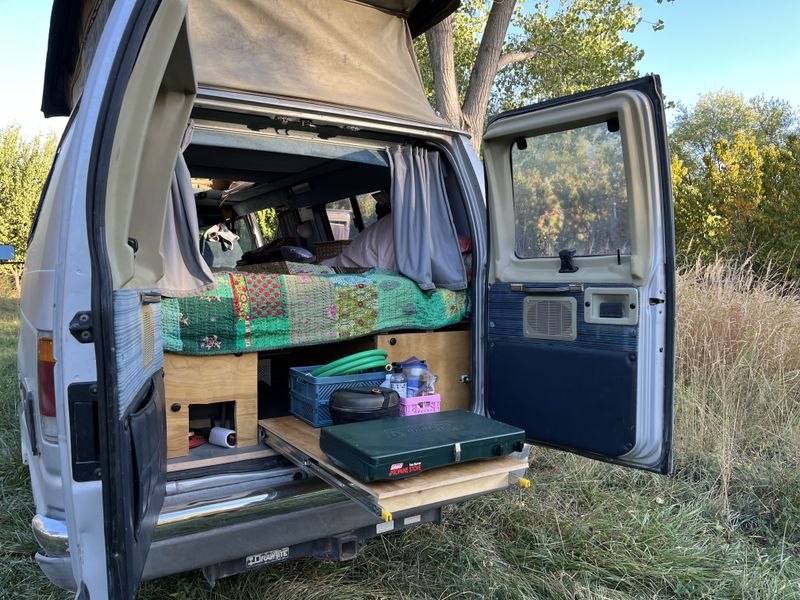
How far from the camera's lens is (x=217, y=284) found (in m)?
2.59

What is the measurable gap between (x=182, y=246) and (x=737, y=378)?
13.6 ft

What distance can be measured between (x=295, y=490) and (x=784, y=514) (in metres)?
2.68

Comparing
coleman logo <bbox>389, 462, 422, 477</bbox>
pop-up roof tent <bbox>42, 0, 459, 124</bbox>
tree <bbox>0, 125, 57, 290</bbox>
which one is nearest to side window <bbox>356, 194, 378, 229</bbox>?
pop-up roof tent <bbox>42, 0, 459, 124</bbox>

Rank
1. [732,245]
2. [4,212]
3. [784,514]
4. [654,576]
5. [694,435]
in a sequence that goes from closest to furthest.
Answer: [654,576], [784,514], [694,435], [732,245], [4,212]

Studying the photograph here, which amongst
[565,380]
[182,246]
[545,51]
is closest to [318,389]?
[182,246]

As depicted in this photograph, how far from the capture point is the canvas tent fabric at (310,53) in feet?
9.19

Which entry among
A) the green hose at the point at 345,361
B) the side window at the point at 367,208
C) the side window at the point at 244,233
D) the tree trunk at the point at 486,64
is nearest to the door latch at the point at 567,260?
the green hose at the point at 345,361

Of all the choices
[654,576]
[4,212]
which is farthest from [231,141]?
[4,212]

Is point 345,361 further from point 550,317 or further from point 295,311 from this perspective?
point 550,317

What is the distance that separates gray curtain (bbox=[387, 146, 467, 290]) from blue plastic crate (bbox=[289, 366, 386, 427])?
659mm

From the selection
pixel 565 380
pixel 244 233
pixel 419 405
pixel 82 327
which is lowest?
pixel 419 405

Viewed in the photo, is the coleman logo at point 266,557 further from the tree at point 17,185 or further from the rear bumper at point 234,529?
the tree at point 17,185

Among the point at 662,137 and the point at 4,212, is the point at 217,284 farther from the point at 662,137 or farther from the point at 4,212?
the point at 4,212

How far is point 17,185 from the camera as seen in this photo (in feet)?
46.5
